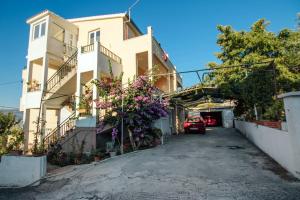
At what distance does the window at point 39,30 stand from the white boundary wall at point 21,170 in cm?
890

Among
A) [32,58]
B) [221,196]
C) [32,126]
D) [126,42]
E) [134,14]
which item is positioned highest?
[134,14]

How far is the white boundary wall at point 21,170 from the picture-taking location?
6.30 metres

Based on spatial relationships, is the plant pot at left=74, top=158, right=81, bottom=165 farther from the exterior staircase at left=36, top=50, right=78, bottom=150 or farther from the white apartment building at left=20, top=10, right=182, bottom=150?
the exterior staircase at left=36, top=50, right=78, bottom=150

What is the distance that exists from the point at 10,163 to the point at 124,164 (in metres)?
4.02

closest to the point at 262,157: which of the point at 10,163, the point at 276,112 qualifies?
the point at 276,112

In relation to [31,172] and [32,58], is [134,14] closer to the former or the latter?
[32,58]

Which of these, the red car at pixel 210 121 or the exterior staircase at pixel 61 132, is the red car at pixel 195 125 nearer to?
the exterior staircase at pixel 61 132

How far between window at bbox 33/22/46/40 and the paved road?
977cm

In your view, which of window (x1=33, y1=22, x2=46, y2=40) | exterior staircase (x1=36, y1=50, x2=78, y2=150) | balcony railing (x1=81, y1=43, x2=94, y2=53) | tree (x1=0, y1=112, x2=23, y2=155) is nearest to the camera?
exterior staircase (x1=36, y1=50, x2=78, y2=150)

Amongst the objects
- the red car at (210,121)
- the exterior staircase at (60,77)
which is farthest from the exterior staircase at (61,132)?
the red car at (210,121)

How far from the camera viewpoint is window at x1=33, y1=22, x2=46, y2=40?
12.4 m

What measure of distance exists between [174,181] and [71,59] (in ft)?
33.7

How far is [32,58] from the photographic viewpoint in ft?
40.6

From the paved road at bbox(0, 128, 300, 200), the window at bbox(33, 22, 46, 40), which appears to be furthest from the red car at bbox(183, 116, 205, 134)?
the window at bbox(33, 22, 46, 40)
